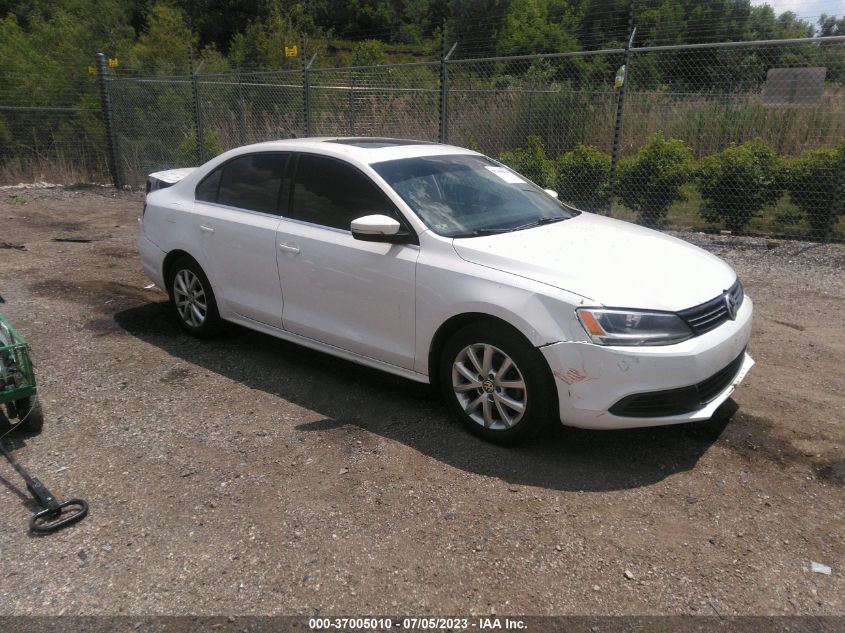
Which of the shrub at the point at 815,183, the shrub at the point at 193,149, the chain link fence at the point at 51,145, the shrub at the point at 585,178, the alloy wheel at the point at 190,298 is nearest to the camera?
the alloy wheel at the point at 190,298

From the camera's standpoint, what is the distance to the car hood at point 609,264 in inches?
132

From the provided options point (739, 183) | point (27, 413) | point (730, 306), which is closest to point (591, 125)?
point (739, 183)

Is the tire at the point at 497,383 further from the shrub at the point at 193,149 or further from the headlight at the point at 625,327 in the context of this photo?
the shrub at the point at 193,149

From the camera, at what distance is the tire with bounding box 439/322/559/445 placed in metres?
3.42

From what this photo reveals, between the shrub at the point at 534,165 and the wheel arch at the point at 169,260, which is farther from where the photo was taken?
the shrub at the point at 534,165

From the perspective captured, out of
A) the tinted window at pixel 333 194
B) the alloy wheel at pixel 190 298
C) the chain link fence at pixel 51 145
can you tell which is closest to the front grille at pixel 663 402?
the tinted window at pixel 333 194

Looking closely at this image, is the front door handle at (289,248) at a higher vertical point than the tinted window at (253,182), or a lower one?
lower

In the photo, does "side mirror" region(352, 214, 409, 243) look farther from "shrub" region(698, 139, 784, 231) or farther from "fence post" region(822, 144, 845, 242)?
"shrub" region(698, 139, 784, 231)

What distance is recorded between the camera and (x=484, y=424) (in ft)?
12.2

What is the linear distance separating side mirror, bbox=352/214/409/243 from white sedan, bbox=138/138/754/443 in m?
0.01

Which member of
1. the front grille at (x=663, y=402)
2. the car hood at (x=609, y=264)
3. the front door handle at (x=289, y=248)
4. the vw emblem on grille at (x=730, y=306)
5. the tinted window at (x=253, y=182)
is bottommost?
the front grille at (x=663, y=402)

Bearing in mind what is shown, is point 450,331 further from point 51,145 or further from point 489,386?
point 51,145

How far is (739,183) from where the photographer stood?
910 centimetres

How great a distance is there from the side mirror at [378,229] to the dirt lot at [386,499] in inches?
42.8
